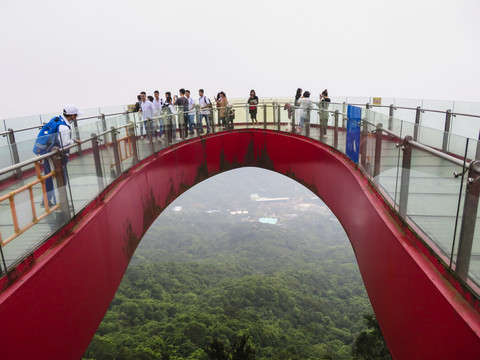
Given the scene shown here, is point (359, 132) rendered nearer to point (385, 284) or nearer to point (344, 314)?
point (385, 284)

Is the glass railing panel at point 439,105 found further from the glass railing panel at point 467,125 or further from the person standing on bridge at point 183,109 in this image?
the person standing on bridge at point 183,109

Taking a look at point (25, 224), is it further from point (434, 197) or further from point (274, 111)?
point (274, 111)

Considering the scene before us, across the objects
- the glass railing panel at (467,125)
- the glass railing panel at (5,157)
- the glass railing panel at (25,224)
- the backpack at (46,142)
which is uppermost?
the backpack at (46,142)

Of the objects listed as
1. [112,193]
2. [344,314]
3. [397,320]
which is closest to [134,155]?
[112,193]

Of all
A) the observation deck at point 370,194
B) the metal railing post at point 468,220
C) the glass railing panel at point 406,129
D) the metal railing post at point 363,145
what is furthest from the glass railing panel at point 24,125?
the metal railing post at point 468,220

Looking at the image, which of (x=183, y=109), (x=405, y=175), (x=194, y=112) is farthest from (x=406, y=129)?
(x=183, y=109)

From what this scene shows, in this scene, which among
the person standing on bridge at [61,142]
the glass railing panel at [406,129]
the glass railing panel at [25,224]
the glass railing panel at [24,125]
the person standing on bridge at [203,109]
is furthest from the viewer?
the person standing on bridge at [203,109]
